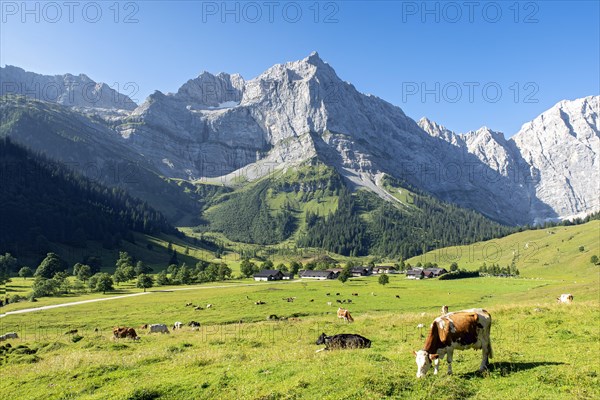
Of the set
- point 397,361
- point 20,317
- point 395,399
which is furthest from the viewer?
point 20,317

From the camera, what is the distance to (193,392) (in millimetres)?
17766

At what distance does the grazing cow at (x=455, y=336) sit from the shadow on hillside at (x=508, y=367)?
1.73 ft

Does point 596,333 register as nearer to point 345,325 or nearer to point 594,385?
point 594,385

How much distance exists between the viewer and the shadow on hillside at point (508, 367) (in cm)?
1644

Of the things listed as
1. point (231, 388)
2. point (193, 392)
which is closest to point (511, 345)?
point (231, 388)

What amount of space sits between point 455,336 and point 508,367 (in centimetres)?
341

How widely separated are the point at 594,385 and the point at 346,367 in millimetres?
10558

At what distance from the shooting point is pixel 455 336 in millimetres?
16812

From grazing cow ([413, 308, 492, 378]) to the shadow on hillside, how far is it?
528 mm

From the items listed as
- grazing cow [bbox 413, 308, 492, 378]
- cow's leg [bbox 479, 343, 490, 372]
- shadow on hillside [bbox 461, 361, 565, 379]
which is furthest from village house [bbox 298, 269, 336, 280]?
Result: grazing cow [bbox 413, 308, 492, 378]

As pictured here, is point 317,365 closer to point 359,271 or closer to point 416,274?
point 416,274

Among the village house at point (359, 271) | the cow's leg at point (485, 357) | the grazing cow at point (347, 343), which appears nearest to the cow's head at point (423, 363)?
the cow's leg at point (485, 357)

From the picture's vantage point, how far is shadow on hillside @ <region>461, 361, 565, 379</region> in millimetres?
16438

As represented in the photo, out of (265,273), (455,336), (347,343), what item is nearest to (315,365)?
(347,343)
